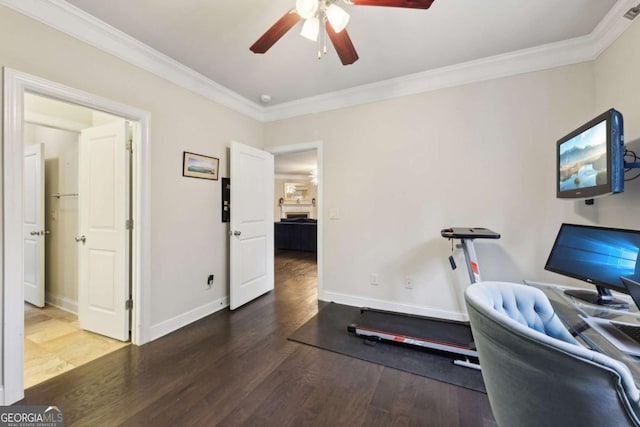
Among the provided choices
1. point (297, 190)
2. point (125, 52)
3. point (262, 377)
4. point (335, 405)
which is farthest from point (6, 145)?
point (297, 190)

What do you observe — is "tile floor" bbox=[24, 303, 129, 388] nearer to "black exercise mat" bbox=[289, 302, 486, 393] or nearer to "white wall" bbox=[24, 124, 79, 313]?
"white wall" bbox=[24, 124, 79, 313]

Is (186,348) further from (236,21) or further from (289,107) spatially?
(289,107)

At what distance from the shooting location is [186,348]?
222 cm

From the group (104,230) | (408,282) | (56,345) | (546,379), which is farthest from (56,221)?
(546,379)

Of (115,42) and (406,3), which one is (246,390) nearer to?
(406,3)

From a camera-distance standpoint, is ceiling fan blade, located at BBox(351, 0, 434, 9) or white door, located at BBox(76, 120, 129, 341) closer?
ceiling fan blade, located at BBox(351, 0, 434, 9)

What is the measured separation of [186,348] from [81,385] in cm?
67

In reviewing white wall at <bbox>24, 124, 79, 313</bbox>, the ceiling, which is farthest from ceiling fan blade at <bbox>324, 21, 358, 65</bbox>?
white wall at <bbox>24, 124, 79, 313</bbox>

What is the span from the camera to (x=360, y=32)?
6.81 feet

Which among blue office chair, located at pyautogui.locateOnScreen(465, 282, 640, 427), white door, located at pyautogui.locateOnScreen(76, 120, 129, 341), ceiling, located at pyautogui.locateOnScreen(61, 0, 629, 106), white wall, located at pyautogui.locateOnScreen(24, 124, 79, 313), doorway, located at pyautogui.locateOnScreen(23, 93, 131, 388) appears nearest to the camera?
blue office chair, located at pyautogui.locateOnScreen(465, 282, 640, 427)

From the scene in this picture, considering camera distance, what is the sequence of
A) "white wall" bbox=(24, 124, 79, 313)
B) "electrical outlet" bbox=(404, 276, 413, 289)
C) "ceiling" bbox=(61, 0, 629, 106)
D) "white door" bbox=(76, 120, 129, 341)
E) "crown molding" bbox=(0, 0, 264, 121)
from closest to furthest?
"crown molding" bbox=(0, 0, 264, 121) → "ceiling" bbox=(61, 0, 629, 106) → "white door" bbox=(76, 120, 129, 341) → "electrical outlet" bbox=(404, 276, 413, 289) → "white wall" bbox=(24, 124, 79, 313)

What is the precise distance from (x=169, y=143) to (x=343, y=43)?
1.92 meters

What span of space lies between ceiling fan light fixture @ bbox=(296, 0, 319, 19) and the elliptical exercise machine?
1910 mm

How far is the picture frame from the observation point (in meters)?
2.65
